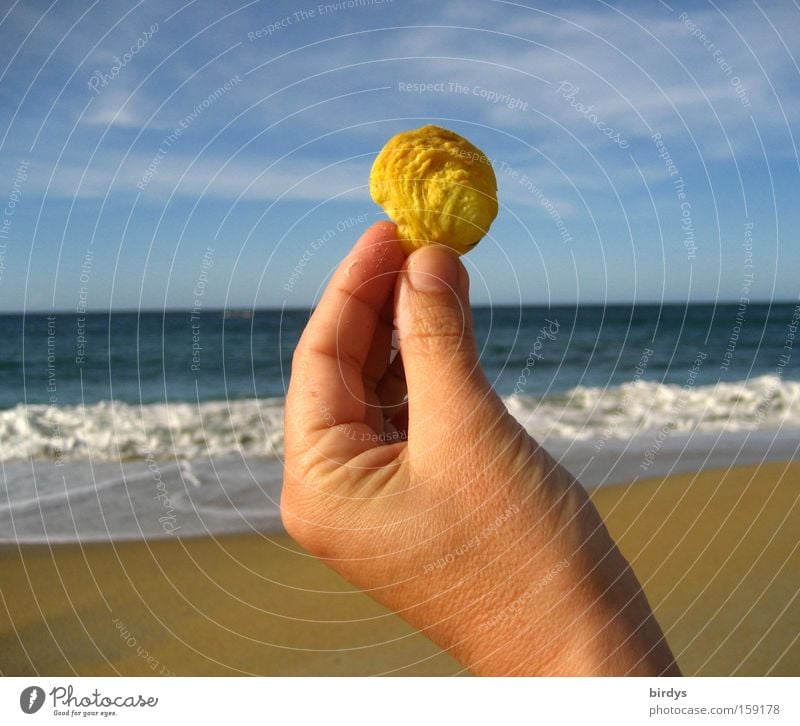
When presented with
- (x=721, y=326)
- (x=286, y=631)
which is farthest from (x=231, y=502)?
(x=721, y=326)

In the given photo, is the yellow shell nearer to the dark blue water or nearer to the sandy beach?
the sandy beach

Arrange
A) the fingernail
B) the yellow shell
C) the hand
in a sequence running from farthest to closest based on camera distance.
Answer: the yellow shell → the fingernail → the hand

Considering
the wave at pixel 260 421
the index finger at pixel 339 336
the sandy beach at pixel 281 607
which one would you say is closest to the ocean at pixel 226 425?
the wave at pixel 260 421

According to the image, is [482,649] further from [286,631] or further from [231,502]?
[231,502]

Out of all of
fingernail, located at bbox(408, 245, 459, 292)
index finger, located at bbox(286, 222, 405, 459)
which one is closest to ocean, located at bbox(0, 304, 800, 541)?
index finger, located at bbox(286, 222, 405, 459)

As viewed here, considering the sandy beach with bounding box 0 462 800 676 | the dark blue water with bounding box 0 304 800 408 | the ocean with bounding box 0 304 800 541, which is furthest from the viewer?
the dark blue water with bounding box 0 304 800 408

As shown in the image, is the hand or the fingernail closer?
the hand

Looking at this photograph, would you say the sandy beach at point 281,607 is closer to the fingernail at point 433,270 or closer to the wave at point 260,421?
the fingernail at point 433,270
